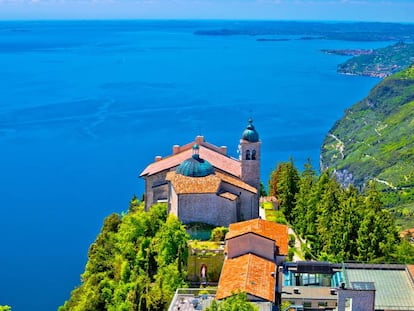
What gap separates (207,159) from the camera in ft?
140

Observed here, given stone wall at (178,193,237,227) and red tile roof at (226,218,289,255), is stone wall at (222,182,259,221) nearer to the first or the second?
stone wall at (178,193,237,227)

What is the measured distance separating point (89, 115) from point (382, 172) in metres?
56.2

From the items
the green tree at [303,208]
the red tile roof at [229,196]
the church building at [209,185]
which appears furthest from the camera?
the green tree at [303,208]

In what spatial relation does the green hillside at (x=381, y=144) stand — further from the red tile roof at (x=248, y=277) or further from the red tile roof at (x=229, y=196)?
the red tile roof at (x=248, y=277)

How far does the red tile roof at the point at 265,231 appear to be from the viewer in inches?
1231

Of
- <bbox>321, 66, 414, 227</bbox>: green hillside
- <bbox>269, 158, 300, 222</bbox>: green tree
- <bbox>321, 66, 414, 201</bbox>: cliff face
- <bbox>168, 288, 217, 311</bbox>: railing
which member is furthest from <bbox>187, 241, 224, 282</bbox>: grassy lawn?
<bbox>321, 66, 414, 201</bbox>: cliff face

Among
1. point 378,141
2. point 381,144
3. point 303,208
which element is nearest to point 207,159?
point 303,208

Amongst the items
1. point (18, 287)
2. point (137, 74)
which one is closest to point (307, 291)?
point (18, 287)

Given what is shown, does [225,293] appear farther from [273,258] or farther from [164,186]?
[164,186]

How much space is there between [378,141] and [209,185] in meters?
97.8

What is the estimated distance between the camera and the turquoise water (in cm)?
6456

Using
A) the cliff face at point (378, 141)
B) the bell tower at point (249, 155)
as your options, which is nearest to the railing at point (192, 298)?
the bell tower at point (249, 155)

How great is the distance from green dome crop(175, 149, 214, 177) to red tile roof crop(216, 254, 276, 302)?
8722 mm

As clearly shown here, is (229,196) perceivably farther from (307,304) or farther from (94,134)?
(94,134)
